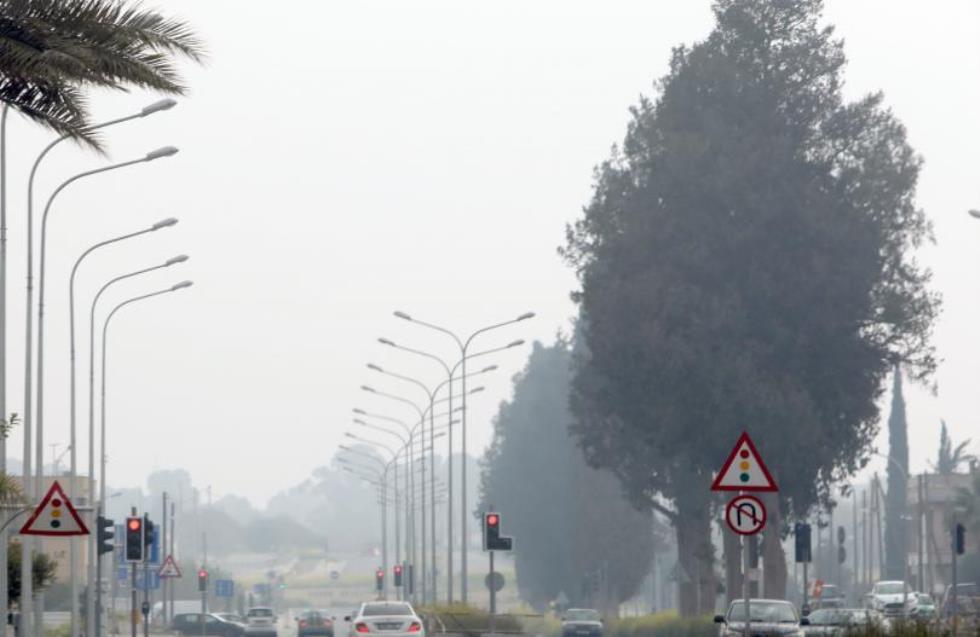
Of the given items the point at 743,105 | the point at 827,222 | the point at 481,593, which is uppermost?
the point at 743,105

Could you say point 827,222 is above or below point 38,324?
above

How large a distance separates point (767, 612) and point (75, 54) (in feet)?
70.0

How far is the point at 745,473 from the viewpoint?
75.4 ft

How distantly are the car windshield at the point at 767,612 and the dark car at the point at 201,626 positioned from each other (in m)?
46.7

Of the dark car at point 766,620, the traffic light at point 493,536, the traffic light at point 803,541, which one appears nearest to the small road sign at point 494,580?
the traffic light at point 493,536

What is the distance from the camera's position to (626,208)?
56.6 m

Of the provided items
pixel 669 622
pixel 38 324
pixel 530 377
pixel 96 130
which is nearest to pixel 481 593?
pixel 530 377

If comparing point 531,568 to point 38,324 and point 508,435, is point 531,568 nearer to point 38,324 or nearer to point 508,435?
point 508,435

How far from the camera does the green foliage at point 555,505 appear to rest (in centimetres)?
9144

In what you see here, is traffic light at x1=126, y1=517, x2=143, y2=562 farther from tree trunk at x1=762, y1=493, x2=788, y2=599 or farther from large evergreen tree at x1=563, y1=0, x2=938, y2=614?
tree trunk at x1=762, y1=493, x2=788, y2=599

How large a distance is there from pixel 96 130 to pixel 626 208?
32119 millimetres

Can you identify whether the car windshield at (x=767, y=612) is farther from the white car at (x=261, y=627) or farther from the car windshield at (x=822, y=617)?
the white car at (x=261, y=627)

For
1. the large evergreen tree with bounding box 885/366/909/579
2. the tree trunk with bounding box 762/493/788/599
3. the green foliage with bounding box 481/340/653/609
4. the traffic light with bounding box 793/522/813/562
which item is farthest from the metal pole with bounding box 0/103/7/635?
the large evergreen tree with bounding box 885/366/909/579

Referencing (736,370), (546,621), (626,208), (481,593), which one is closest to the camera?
(736,370)
